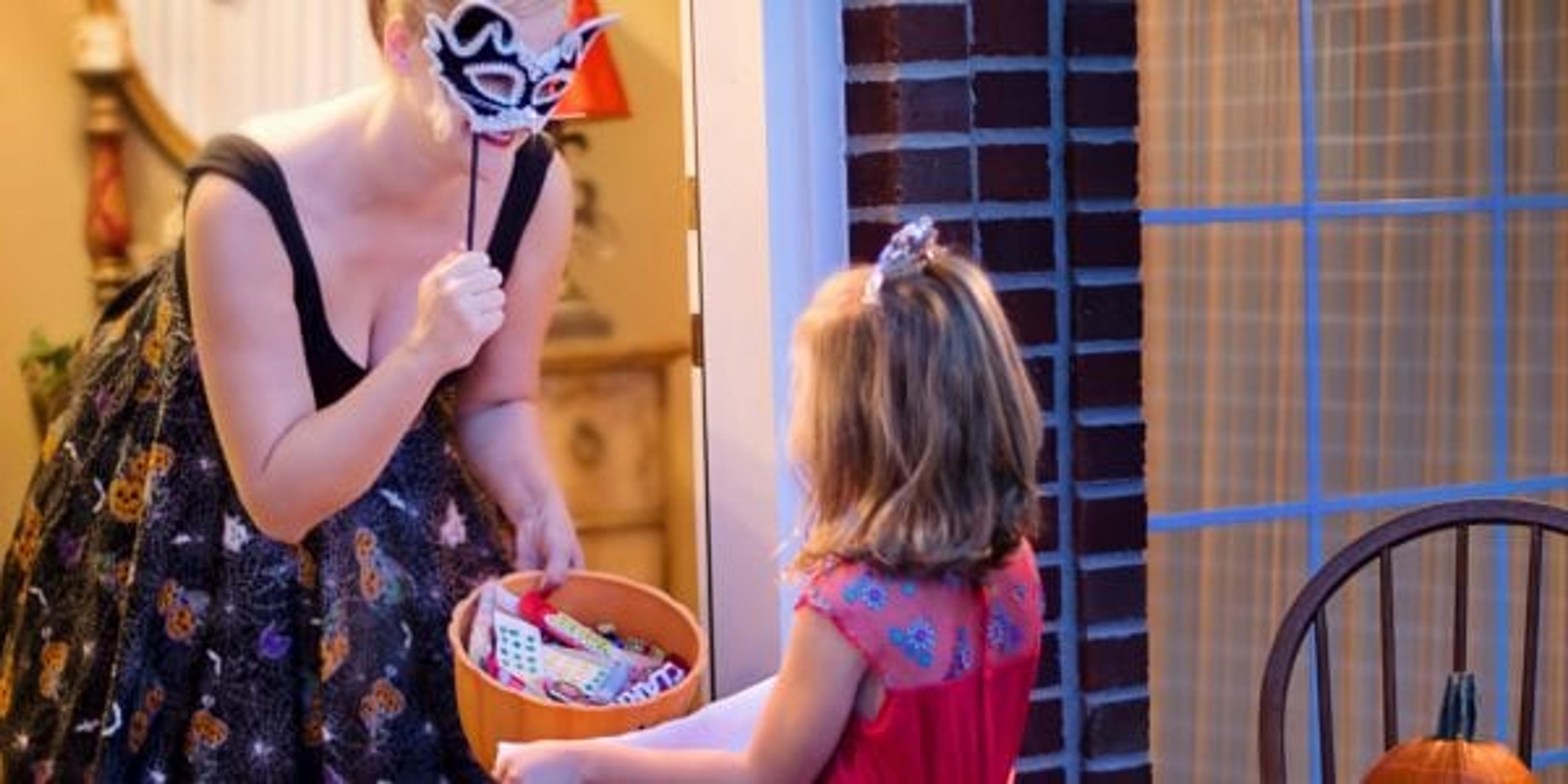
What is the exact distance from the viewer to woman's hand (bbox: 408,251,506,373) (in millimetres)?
2072

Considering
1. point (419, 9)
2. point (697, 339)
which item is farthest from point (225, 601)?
point (697, 339)

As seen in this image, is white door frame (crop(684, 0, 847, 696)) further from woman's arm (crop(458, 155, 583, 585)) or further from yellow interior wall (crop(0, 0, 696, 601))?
yellow interior wall (crop(0, 0, 696, 601))

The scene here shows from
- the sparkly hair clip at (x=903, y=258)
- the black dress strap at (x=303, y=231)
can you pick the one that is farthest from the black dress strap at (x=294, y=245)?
the sparkly hair clip at (x=903, y=258)

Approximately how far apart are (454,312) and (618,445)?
149cm

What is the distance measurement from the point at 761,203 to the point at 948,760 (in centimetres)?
92

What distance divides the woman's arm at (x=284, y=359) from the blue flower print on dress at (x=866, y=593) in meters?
0.42

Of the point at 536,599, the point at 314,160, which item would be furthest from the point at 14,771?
the point at 314,160

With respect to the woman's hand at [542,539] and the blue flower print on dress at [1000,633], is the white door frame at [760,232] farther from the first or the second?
the blue flower print on dress at [1000,633]

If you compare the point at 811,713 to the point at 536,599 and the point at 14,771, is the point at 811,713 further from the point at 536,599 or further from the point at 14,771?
the point at 14,771

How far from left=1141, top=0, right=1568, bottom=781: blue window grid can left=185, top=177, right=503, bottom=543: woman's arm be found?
1.27 m

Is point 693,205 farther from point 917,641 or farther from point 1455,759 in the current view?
point 1455,759

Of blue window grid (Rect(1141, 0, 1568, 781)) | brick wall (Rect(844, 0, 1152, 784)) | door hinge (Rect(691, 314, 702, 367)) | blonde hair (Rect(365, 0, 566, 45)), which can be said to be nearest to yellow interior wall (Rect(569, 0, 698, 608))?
door hinge (Rect(691, 314, 702, 367))

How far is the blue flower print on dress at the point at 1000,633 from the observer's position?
80.4 inches

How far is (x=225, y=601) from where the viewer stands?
2.15 meters
